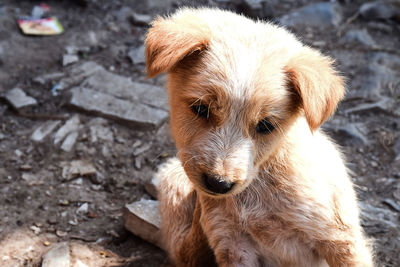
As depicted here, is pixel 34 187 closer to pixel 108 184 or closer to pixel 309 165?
pixel 108 184

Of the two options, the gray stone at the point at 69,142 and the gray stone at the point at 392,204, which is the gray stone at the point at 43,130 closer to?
the gray stone at the point at 69,142

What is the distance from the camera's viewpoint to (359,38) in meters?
7.25

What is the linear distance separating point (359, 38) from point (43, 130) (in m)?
4.65

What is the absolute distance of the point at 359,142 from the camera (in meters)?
5.64

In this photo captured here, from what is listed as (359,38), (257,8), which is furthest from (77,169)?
(359,38)

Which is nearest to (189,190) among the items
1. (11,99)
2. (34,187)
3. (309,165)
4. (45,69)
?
(309,165)

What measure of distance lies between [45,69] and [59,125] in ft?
3.95

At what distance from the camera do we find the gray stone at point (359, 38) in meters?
7.16

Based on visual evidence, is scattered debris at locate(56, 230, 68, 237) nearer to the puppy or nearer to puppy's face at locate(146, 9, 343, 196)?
the puppy

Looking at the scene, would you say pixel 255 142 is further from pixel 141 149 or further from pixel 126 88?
pixel 126 88

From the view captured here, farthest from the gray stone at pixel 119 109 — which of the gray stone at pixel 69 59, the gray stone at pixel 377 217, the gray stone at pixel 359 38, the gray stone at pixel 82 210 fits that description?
the gray stone at pixel 359 38

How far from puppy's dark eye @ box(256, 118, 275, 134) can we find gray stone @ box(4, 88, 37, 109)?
369 centimetres

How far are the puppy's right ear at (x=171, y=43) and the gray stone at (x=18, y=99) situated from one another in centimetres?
317

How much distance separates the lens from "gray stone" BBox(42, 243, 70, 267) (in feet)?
13.3
